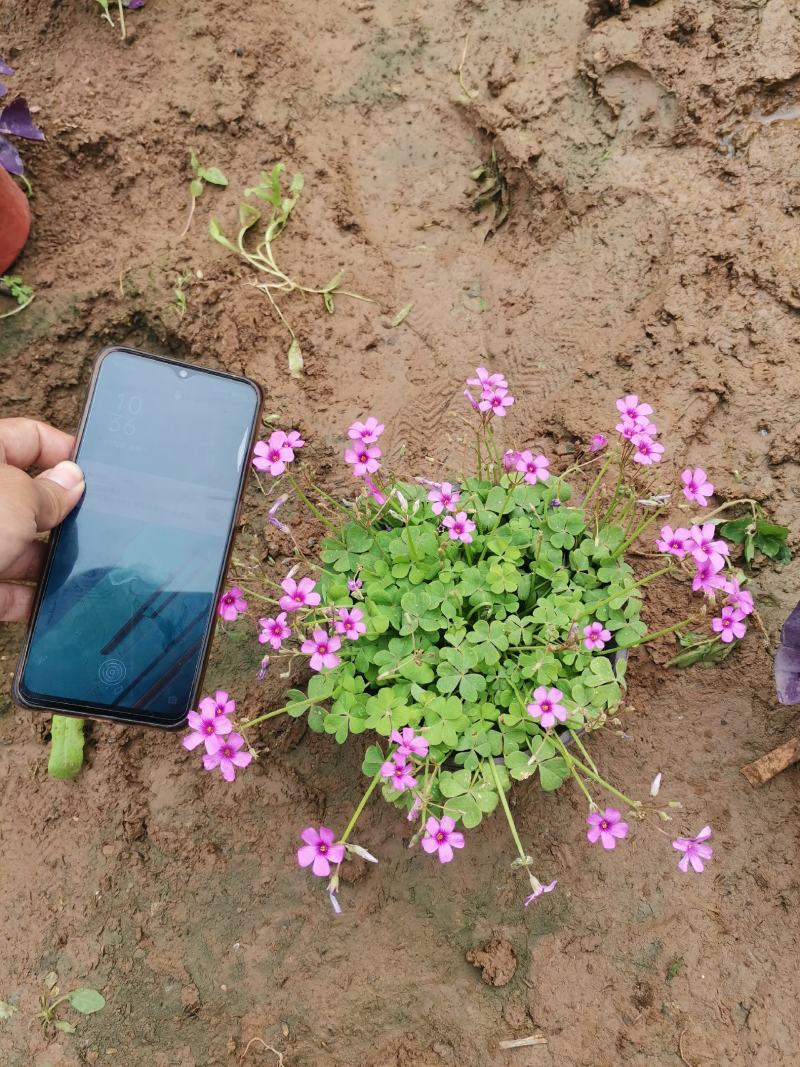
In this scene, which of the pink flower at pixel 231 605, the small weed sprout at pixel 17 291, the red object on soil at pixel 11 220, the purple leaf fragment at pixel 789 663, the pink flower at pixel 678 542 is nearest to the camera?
the pink flower at pixel 678 542

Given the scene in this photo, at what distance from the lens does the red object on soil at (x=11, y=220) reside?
2.43m

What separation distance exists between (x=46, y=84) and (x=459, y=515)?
2.46m

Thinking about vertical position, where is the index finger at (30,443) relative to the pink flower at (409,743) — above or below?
below

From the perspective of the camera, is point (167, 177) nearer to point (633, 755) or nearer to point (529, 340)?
point (529, 340)

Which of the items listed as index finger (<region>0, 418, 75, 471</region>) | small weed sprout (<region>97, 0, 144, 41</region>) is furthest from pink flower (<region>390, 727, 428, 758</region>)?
small weed sprout (<region>97, 0, 144, 41</region>)

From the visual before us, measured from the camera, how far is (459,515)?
169 centimetres

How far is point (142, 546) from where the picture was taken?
188cm

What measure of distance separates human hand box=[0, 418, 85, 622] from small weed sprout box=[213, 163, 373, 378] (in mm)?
871

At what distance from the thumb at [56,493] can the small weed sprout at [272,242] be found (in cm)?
97

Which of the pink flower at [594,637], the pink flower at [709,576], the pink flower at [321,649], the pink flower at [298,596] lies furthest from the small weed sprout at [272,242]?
the pink flower at [709,576]

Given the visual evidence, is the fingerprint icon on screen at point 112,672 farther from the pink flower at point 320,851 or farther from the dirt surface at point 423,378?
the pink flower at point 320,851

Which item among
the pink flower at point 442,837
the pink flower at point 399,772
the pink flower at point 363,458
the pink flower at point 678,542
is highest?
the pink flower at point 678,542

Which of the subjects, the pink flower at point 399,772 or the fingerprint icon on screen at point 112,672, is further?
the fingerprint icon on screen at point 112,672

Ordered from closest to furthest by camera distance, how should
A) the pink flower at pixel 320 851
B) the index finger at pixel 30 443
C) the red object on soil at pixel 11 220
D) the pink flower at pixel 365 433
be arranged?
the pink flower at pixel 320 851 < the pink flower at pixel 365 433 < the index finger at pixel 30 443 < the red object on soil at pixel 11 220
